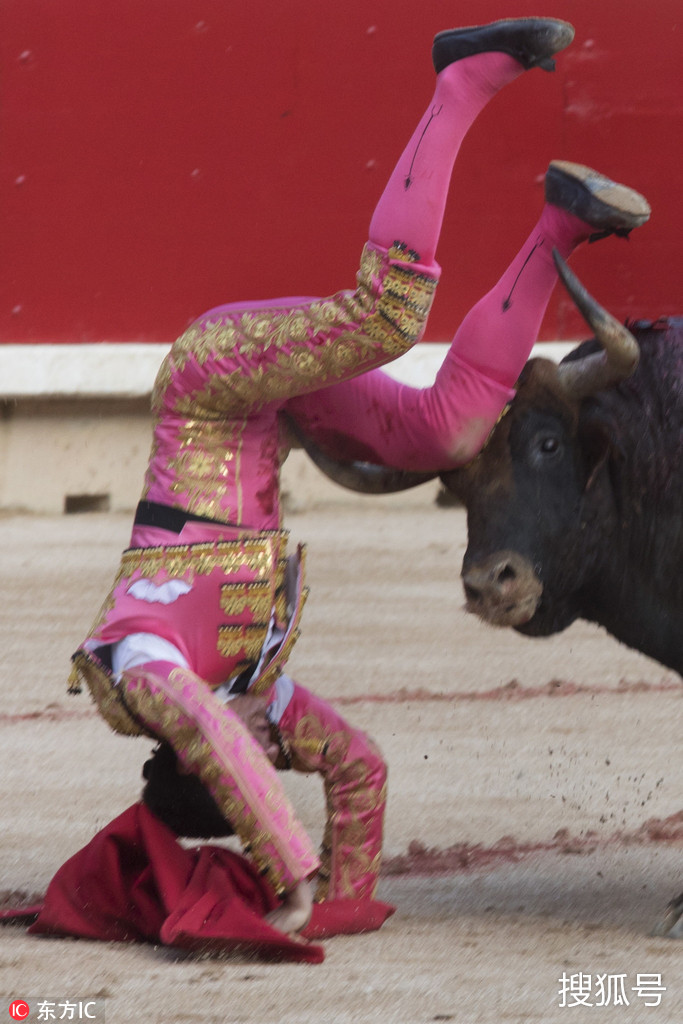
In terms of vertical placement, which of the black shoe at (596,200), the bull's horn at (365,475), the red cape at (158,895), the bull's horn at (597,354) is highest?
the black shoe at (596,200)

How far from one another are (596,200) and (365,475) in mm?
586

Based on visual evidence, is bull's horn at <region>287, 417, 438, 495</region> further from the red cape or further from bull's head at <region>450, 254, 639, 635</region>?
the red cape

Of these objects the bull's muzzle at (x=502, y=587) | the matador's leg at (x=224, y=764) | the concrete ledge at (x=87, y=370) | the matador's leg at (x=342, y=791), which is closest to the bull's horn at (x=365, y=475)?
the bull's muzzle at (x=502, y=587)

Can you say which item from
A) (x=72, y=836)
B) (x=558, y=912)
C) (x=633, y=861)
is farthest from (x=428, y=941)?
(x=72, y=836)

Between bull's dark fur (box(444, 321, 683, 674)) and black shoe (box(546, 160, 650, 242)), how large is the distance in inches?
9.3

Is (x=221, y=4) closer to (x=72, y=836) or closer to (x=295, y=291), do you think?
(x=295, y=291)

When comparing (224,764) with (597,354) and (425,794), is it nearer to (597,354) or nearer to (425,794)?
(597,354)

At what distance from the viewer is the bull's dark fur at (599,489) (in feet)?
7.76

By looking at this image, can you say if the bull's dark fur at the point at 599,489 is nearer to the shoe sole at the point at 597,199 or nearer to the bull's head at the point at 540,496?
the bull's head at the point at 540,496

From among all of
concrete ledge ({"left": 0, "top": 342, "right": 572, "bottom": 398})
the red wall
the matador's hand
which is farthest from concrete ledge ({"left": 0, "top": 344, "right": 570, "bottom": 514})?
the matador's hand

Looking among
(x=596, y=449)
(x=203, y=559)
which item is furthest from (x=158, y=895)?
(x=596, y=449)

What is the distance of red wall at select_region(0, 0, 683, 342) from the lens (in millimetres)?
5941

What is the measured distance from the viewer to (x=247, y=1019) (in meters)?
1.97

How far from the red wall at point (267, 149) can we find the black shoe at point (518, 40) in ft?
12.8
